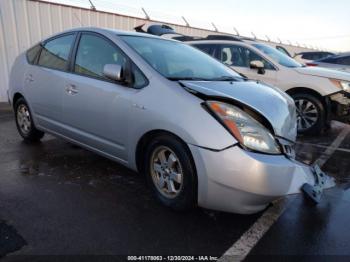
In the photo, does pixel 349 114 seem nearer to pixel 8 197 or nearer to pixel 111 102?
pixel 111 102

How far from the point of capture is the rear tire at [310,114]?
5887 mm

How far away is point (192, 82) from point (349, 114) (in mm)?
3879

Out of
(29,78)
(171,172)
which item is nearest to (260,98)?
(171,172)

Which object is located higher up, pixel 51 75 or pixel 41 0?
pixel 41 0

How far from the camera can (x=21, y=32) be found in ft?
27.5

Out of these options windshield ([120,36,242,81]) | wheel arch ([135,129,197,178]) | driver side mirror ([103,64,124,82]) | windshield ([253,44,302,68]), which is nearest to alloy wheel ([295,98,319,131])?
windshield ([253,44,302,68])

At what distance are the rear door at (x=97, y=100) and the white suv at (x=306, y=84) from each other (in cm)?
338

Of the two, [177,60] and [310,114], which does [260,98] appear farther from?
[310,114]

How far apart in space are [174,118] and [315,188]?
1.25 metres

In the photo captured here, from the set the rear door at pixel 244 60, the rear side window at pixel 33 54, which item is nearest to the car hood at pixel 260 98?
the rear side window at pixel 33 54

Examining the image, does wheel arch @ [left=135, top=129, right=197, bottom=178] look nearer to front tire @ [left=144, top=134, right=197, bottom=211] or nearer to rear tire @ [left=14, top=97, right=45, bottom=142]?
front tire @ [left=144, top=134, right=197, bottom=211]

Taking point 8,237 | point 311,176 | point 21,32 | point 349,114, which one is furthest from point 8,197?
point 21,32

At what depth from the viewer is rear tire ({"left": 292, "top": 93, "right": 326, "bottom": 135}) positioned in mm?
5887

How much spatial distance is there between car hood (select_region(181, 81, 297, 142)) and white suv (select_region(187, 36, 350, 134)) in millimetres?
2908
